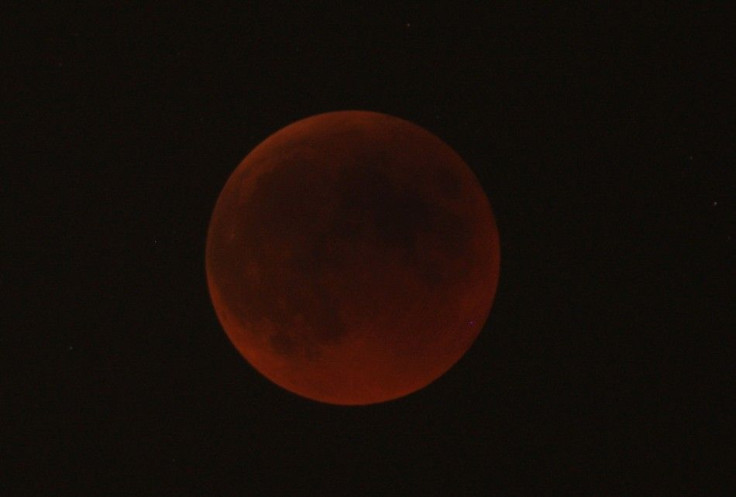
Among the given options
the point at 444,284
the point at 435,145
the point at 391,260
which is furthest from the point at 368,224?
the point at 435,145

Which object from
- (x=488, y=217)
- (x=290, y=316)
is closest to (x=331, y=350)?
(x=290, y=316)

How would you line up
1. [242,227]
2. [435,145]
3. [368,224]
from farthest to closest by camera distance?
1. [435,145]
2. [242,227]
3. [368,224]

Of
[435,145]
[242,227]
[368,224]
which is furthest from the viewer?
[435,145]

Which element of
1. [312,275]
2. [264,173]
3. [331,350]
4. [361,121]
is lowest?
[331,350]

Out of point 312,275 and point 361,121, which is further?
point 361,121

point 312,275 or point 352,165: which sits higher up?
point 352,165

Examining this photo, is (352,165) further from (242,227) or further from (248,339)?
(248,339)
